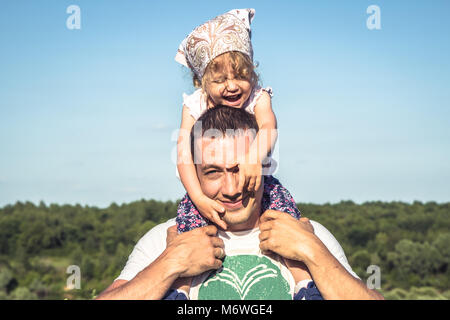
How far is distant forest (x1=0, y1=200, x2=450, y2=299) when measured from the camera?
84.6ft

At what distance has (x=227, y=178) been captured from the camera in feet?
10.2

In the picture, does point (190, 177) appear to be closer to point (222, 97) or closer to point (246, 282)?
point (222, 97)

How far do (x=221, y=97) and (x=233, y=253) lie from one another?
108 cm

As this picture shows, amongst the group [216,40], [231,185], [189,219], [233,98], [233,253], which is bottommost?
[233,253]

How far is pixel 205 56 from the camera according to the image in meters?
3.46

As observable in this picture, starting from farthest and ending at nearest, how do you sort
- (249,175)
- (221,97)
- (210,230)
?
(221,97) → (210,230) → (249,175)

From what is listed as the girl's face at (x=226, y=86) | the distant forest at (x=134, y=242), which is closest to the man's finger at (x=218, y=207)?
the girl's face at (x=226, y=86)

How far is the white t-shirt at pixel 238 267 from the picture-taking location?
10.1 ft

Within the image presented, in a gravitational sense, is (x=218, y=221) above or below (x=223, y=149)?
below

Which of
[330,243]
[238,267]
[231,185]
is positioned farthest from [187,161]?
[330,243]

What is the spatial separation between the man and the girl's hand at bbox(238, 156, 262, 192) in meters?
0.13

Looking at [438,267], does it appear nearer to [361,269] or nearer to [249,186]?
[361,269]

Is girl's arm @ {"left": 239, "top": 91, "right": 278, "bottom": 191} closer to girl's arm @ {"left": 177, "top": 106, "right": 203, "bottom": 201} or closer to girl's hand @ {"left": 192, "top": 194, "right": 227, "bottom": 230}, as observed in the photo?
girl's hand @ {"left": 192, "top": 194, "right": 227, "bottom": 230}

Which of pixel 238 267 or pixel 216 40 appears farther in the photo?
pixel 216 40
